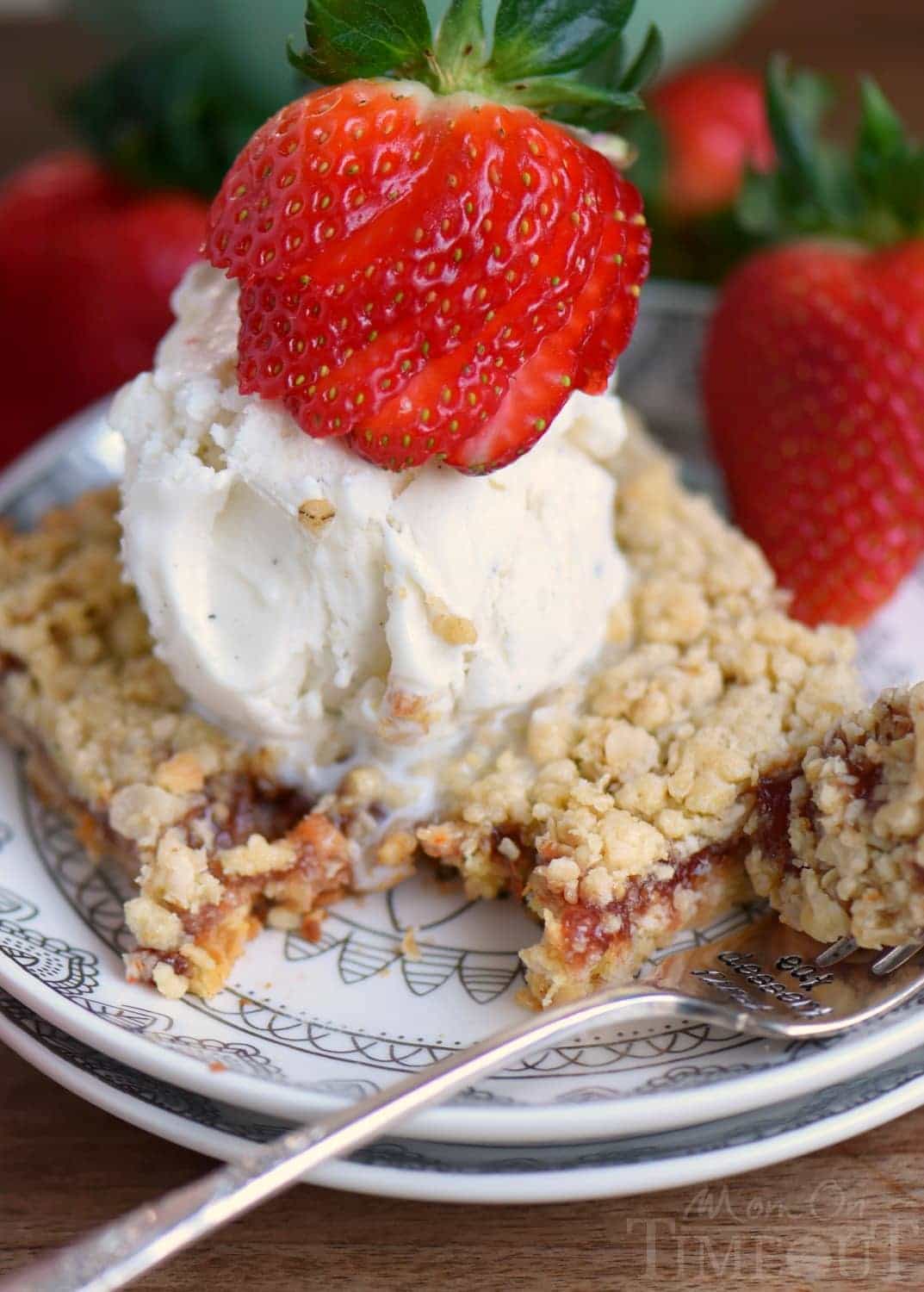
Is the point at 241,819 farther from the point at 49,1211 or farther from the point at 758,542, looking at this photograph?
the point at 758,542

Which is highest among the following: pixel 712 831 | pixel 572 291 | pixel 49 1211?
pixel 572 291

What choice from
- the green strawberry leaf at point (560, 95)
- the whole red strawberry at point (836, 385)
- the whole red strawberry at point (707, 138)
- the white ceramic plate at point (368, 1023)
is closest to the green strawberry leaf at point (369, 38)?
the green strawberry leaf at point (560, 95)

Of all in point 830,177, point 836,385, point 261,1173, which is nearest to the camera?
point 261,1173

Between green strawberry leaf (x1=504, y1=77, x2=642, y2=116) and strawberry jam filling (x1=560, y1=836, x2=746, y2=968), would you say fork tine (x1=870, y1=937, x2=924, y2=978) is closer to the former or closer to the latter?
strawberry jam filling (x1=560, y1=836, x2=746, y2=968)

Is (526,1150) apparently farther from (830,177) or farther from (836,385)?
(830,177)

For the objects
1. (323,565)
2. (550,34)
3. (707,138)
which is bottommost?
(707,138)

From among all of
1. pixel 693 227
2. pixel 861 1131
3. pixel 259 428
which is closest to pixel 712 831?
pixel 861 1131

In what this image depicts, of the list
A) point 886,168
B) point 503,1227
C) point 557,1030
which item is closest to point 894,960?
point 557,1030
